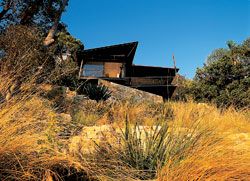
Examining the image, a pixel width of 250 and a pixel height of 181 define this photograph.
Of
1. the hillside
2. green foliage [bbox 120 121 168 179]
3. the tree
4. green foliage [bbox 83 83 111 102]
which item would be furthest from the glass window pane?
green foliage [bbox 120 121 168 179]

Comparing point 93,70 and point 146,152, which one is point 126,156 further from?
point 93,70

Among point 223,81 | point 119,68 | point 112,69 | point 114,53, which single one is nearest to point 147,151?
point 223,81

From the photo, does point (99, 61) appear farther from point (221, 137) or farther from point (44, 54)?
point (221, 137)

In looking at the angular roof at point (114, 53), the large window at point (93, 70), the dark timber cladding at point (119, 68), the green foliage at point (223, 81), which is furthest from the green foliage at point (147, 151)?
the angular roof at point (114, 53)

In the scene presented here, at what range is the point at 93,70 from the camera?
28.8 m

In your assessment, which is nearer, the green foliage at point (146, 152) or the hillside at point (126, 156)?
the hillside at point (126, 156)

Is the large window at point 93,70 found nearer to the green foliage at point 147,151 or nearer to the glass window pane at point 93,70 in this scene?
the glass window pane at point 93,70

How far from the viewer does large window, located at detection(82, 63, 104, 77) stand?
2850 cm

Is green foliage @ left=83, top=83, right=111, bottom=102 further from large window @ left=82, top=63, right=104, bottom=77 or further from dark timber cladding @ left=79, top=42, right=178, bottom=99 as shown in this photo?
large window @ left=82, top=63, right=104, bottom=77

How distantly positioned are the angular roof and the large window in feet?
1.55

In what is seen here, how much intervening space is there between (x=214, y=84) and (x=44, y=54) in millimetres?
11935

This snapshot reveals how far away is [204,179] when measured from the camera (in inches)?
100

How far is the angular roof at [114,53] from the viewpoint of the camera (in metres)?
29.2

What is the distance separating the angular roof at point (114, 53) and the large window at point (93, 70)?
47 cm
